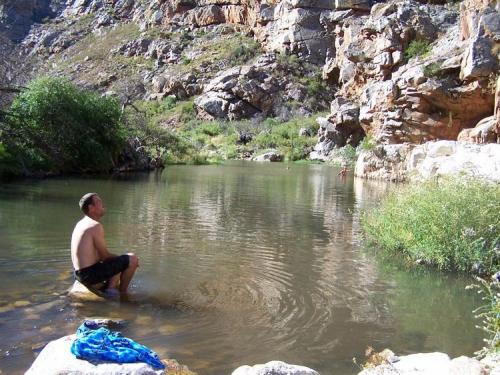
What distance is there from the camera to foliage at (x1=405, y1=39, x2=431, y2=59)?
6294cm

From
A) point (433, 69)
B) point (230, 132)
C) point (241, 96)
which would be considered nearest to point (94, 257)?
point (433, 69)

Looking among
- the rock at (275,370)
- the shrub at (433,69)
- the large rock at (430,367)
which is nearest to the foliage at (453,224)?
the large rock at (430,367)

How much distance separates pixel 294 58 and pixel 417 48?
35379mm

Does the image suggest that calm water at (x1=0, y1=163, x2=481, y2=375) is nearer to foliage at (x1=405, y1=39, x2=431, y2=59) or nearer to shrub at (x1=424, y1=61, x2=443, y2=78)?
shrub at (x1=424, y1=61, x2=443, y2=78)

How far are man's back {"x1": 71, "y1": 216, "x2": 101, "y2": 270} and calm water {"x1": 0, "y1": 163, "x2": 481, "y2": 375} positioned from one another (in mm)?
682

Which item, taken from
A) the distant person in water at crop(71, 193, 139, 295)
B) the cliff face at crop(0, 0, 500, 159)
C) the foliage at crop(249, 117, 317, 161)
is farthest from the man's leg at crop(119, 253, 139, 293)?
the foliage at crop(249, 117, 317, 161)

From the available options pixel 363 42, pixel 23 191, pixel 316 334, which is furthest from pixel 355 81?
pixel 316 334

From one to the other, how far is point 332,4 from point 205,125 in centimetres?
3051

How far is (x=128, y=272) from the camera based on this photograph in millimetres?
9383

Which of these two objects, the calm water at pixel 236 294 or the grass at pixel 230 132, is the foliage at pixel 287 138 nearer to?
the grass at pixel 230 132

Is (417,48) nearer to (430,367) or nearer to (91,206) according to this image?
(91,206)

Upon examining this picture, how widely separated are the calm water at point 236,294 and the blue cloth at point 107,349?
52.6 inches

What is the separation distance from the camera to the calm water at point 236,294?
7.58m

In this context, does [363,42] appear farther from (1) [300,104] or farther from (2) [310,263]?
(2) [310,263]
